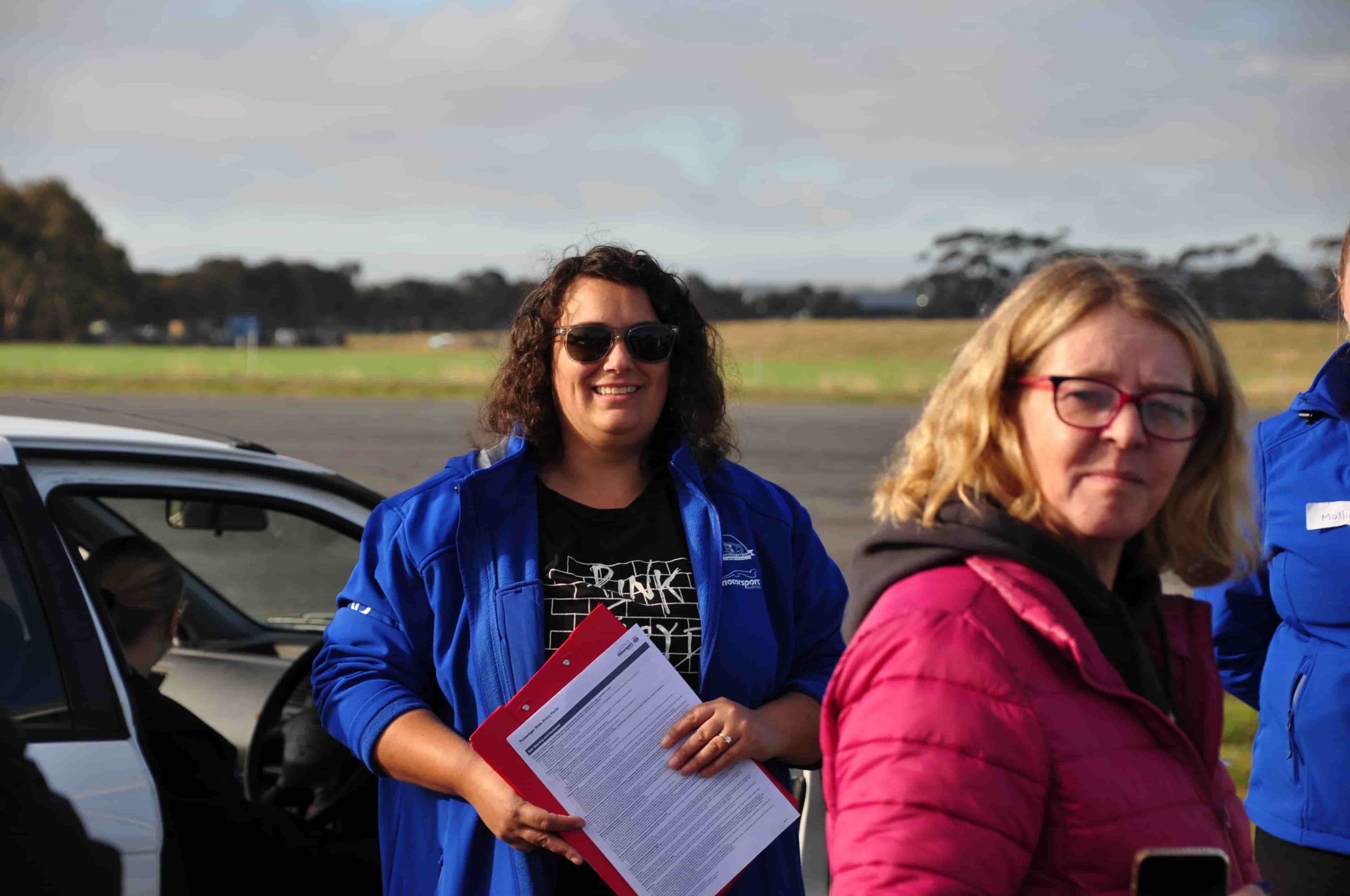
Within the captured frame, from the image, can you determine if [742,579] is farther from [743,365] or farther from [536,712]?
[743,365]

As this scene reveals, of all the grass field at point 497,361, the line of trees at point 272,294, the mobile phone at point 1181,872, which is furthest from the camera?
the line of trees at point 272,294

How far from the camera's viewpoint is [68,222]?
85625 millimetres

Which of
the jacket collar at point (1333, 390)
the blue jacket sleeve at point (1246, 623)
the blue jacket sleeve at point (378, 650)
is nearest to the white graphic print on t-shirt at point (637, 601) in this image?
the blue jacket sleeve at point (378, 650)

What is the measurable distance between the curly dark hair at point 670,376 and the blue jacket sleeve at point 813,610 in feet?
0.88

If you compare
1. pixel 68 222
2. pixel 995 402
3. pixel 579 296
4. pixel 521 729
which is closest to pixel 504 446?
pixel 579 296

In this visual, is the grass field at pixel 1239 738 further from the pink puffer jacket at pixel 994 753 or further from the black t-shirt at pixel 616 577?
the pink puffer jacket at pixel 994 753

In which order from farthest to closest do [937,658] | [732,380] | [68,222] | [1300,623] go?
[68,222], [732,380], [1300,623], [937,658]

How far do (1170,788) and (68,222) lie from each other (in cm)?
9544

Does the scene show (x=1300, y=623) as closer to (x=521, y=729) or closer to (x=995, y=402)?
(x=995, y=402)

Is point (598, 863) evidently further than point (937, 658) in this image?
Yes

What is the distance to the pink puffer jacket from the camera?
131cm

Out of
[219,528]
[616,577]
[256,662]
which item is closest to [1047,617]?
[616,577]

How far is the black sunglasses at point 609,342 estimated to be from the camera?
2584 mm

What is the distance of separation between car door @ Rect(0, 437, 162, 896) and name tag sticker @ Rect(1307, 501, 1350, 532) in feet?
7.43
